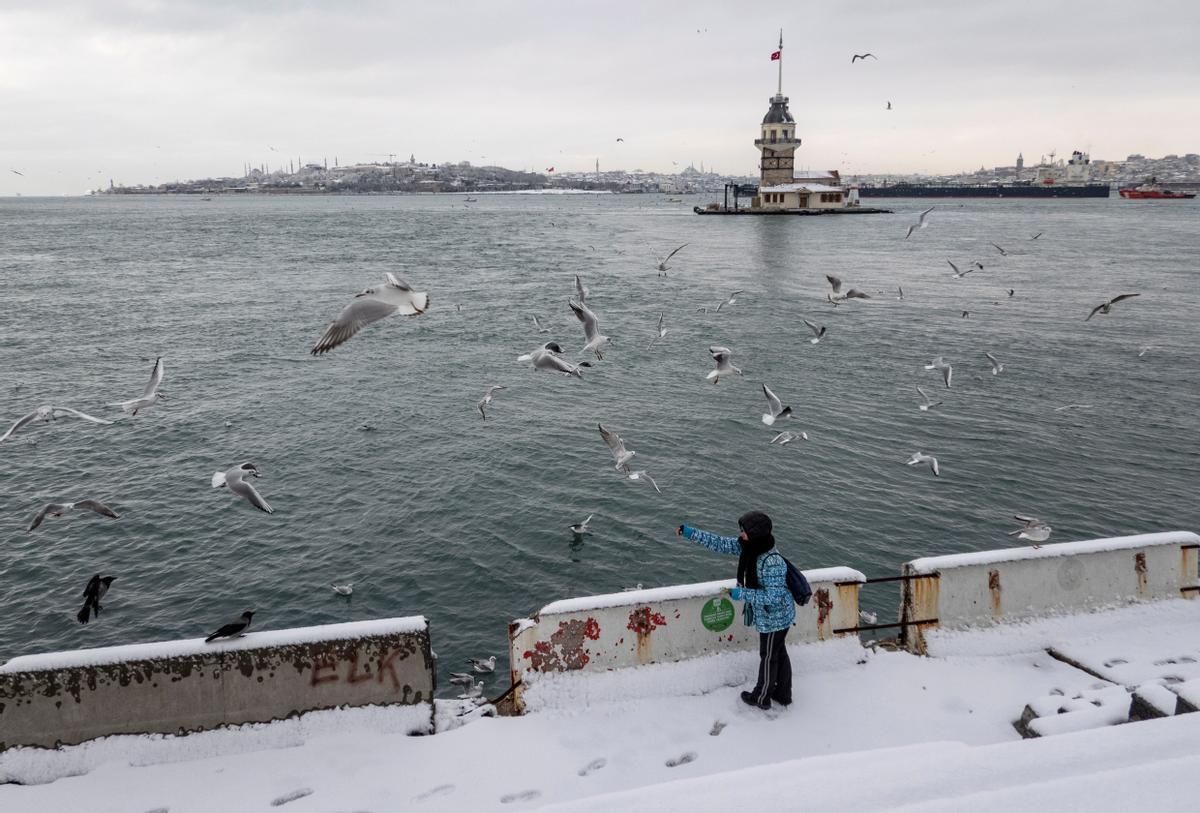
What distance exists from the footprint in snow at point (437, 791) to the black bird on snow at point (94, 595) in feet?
28.4

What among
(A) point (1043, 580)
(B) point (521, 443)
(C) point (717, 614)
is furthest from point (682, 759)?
(B) point (521, 443)

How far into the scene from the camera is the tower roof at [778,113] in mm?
120312

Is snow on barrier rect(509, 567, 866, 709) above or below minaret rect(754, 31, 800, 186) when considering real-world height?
below

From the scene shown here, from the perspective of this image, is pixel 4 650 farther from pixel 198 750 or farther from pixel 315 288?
pixel 315 288

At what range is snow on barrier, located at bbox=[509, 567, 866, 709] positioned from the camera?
6.54 metres

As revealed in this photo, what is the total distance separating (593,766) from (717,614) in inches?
68.3

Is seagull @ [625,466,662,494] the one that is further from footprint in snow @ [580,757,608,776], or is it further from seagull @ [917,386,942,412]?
footprint in snow @ [580,757,608,776]

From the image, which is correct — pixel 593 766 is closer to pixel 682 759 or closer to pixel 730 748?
pixel 682 759

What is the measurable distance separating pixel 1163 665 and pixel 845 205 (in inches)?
5090

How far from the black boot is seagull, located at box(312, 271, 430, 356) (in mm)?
5852

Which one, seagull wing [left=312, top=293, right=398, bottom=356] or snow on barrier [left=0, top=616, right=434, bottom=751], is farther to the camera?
seagull wing [left=312, top=293, right=398, bottom=356]

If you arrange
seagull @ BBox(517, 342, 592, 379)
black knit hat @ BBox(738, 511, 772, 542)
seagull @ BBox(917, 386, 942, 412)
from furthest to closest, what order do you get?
1. seagull @ BBox(917, 386, 942, 412)
2. seagull @ BBox(517, 342, 592, 379)
3. black knit hat @ BBox(738, 511, 772, 542)

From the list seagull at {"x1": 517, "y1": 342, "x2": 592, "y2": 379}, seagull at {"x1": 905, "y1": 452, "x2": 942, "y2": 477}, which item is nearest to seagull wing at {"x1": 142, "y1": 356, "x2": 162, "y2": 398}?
seagull at {"x1": 517, "y1": 342, "x2": 592, "y2": 379}

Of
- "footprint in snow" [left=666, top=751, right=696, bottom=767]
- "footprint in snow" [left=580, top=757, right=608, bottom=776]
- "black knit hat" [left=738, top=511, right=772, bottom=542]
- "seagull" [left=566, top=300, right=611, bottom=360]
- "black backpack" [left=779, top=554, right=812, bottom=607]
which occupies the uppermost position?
"seagull" [left=566, top=300, right=611, bottom=360]
